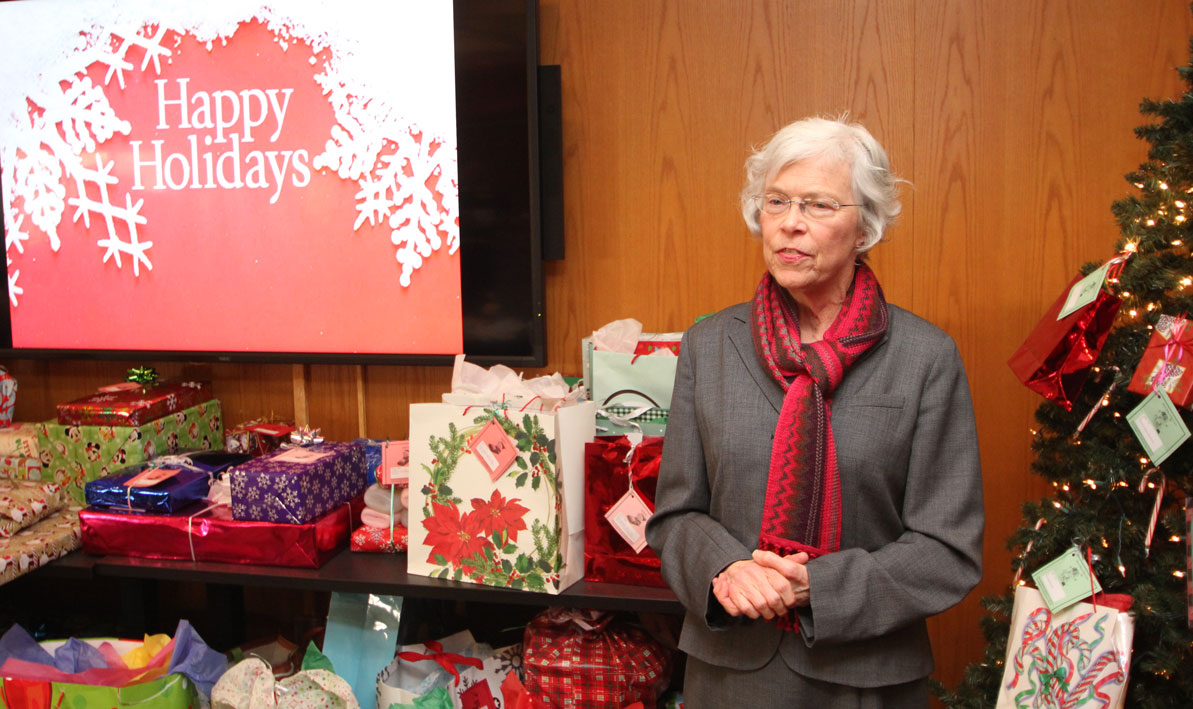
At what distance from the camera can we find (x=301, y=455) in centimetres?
224

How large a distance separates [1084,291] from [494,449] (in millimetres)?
1195

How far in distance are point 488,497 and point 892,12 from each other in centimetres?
153

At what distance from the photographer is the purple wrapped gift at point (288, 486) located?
211 centimetres

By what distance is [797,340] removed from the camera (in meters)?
1.44

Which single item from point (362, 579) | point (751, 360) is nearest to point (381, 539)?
point (362, 579)

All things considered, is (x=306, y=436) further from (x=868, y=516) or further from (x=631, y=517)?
(x=868, y=516)

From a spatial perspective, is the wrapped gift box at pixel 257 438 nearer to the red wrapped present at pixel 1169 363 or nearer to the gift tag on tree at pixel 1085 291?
the gift tag on tree at pixel 1085 291

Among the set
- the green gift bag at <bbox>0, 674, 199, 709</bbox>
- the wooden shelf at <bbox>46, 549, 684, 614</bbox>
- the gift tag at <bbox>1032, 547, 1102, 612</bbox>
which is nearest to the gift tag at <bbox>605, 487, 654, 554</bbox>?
the wooden shelf at <bbox>46, 549, 684, 614</bbox>

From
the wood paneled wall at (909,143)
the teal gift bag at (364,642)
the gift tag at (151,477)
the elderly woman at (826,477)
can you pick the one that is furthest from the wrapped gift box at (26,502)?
the elderly woman at (826,477)

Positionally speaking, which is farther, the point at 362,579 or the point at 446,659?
the point at 446,659

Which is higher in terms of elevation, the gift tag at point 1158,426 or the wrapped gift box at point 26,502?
the gift tag at point 1158,426

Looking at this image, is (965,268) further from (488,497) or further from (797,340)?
(488,497)

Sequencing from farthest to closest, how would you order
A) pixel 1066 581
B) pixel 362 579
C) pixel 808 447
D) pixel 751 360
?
pixel 362 579, pixel 1066 581, pixel 751 360, pixel 808 447

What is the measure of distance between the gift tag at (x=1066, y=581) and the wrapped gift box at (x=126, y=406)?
216cm
